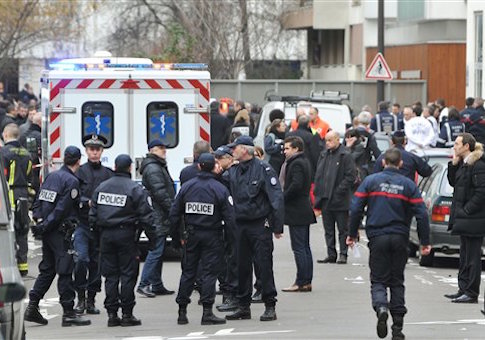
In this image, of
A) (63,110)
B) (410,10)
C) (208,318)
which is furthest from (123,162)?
(410,10)

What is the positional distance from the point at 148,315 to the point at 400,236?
327cm

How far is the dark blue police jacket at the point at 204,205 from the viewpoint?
1416 cm

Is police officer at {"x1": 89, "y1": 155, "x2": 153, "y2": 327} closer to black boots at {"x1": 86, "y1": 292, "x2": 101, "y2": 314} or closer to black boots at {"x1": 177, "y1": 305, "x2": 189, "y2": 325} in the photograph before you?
black boots at {"x1": 177, "y1": 305, "x2": 189, "y2": 325}

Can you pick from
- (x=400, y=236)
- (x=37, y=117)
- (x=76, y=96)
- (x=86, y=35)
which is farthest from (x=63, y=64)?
(x=86, y=35)

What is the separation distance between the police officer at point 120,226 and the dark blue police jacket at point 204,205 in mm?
401

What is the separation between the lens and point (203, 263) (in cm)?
1430

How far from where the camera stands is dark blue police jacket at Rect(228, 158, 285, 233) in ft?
48.4

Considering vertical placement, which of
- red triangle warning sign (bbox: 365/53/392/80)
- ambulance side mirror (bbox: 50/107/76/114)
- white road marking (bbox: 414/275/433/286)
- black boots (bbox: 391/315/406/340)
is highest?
red triangle warning sign (bbox: 365/53/392/80)

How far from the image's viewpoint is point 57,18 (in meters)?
55.6

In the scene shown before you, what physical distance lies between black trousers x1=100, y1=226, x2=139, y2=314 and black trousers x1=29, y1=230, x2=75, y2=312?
0.35 meters

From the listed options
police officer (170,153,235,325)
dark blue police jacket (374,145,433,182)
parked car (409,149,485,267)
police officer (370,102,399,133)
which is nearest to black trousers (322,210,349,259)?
dark blue police jacket (374,145,433,182)

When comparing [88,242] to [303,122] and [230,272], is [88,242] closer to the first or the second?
[230,272]

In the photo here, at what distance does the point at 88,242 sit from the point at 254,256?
1.72m

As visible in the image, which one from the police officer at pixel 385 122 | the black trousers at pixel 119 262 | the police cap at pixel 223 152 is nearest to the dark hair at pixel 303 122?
the police cap at pixel 223 152
